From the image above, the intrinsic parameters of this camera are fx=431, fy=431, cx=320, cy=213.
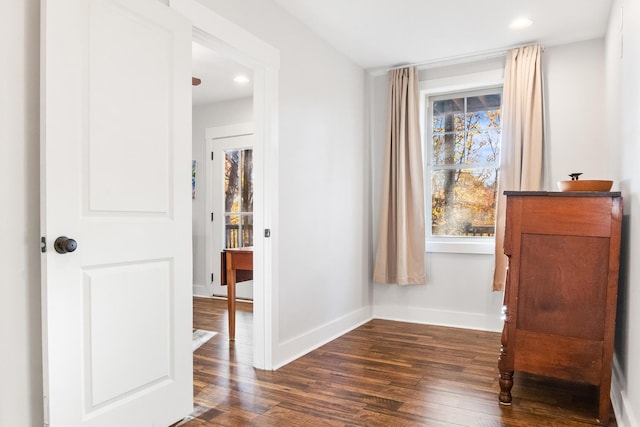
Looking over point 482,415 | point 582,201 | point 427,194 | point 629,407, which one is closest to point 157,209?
point 482,415

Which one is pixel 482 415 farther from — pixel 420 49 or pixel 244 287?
pixel 244 287

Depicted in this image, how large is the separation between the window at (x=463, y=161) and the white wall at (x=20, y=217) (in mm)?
3409

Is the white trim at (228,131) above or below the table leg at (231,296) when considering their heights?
above

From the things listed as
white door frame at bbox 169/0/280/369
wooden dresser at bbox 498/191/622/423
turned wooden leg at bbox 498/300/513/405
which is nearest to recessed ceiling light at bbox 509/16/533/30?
wooden dresser at bbox 498/191/622/423

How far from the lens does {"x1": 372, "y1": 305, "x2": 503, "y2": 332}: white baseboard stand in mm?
3852

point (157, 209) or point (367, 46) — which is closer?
point (157, 209)

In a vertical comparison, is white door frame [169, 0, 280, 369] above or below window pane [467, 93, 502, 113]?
below

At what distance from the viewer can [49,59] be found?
1.56 metres

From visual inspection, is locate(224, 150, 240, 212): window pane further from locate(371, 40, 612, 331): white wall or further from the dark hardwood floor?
the dark hardwood floor

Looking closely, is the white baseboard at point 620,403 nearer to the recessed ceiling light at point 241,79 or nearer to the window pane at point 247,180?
the recessed ceiling light at point 241,79

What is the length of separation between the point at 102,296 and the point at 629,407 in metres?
2.34

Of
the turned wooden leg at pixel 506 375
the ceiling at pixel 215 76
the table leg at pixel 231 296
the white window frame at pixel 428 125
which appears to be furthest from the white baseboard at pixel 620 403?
the ceiling at pixel 215 76

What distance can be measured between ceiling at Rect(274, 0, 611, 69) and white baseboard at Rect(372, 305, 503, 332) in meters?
2.36

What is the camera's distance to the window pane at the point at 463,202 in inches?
159
